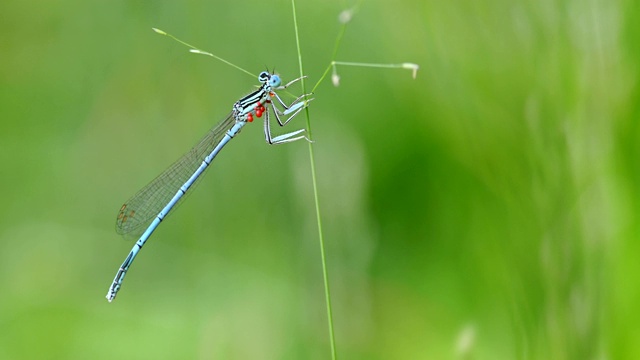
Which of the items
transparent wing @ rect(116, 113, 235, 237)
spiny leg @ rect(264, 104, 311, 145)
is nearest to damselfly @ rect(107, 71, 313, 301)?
transparent wing @ rect(116, 113, 235, 237)

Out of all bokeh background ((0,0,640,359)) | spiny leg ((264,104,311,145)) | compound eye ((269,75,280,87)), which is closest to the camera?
bokeh background ((0,0,640,359))

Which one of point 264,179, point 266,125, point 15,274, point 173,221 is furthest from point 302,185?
point 15,274

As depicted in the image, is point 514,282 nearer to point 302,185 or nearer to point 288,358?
point 302,185

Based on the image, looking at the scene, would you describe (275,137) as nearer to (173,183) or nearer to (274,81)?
(274,81)

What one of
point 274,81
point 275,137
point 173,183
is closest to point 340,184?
point 275,137

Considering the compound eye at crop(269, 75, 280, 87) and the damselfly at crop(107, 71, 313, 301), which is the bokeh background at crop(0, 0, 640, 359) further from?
the compound eye at crop(269, 75, 280, 87)

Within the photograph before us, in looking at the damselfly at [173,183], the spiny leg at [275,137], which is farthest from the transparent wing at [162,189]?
the spiny leg at [275,137]
